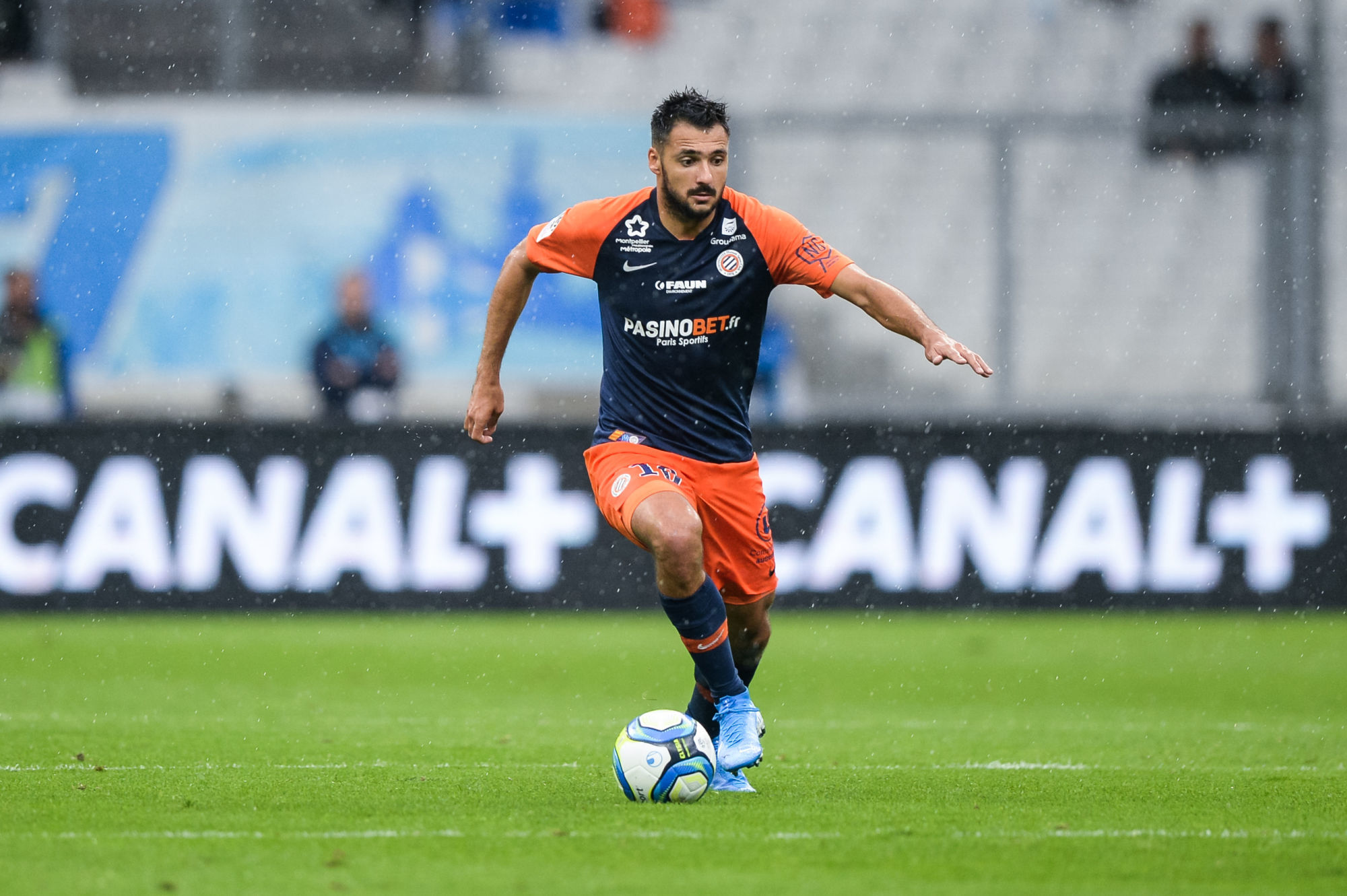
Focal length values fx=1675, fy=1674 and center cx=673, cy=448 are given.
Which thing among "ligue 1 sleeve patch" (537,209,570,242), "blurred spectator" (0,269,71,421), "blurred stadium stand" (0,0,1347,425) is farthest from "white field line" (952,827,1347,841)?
"blurred spectator" (0,269,71,421)

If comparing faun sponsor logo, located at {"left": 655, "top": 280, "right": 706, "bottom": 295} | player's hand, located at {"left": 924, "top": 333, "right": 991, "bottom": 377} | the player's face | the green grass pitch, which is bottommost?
the green grass pitch

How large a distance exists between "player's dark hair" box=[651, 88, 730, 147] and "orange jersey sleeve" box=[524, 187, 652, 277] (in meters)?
0.28

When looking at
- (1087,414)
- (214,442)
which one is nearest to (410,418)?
(214,442)

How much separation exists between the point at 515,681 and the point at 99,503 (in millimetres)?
4053

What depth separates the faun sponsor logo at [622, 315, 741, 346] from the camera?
600cm

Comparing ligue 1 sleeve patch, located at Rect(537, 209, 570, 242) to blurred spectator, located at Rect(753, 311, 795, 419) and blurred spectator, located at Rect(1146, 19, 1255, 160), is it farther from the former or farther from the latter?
blurred spectator, located at Rect(1146, 19, 1255, 160)

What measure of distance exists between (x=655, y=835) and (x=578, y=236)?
2.30m

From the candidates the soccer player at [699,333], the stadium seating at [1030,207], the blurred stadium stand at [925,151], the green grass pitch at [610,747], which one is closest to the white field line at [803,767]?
the green grass pitch at [610,747]

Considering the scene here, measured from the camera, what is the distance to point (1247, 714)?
27.0 feet

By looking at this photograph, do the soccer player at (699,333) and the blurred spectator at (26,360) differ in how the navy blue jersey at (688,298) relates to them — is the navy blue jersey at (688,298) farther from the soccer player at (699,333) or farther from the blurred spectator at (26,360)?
the blurred spectator at (26,360)

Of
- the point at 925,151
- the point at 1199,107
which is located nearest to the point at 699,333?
the point at 925,151

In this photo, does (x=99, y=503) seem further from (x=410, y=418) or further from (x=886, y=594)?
(x=886, y=594)

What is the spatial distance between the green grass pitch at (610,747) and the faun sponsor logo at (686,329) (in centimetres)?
160

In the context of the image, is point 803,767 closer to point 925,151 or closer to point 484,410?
point 484,410
